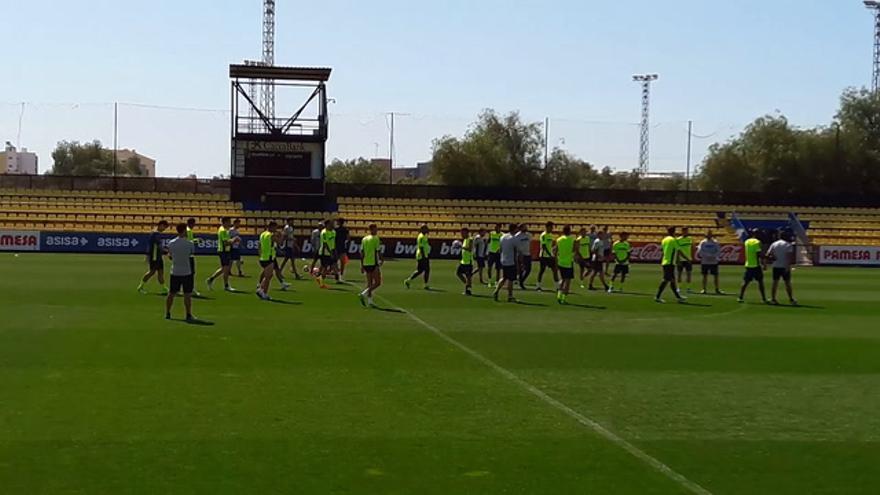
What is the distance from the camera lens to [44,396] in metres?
11.0

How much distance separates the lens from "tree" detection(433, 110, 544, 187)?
76.2 meters

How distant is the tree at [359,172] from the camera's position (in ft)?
300

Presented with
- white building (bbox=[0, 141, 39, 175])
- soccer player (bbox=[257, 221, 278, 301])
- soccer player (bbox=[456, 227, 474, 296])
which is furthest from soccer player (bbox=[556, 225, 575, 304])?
white building (bbox=[0, 141, 39, 175])

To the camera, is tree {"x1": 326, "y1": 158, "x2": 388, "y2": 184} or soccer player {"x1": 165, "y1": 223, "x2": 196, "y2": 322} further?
tree {"x1": 326, "y1": 158, "x2": 388, "y2": 184}

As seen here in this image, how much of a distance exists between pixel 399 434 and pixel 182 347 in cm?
651

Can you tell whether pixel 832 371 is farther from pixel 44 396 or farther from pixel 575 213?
pixel 575 213

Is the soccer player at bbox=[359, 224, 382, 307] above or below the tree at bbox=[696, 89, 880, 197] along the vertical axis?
below

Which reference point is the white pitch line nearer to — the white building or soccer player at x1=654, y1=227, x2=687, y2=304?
soccer player at x1=654, y1=227, x2=687, y2=304

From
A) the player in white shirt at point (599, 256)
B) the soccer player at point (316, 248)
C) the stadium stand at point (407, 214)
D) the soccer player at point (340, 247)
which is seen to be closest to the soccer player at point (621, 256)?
the player in white shirt at point (599, 256)

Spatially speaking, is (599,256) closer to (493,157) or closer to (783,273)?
(783,273)

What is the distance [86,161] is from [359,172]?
95.9 feet

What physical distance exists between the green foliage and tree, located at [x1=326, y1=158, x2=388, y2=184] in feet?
62.8

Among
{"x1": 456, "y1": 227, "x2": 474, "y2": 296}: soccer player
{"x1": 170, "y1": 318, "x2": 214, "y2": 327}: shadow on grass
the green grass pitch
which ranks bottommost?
{"x1": 170, "y1": 318, "x2": 214, "y2": 327}: shadow on grass

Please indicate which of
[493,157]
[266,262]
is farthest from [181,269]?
[493,157]
